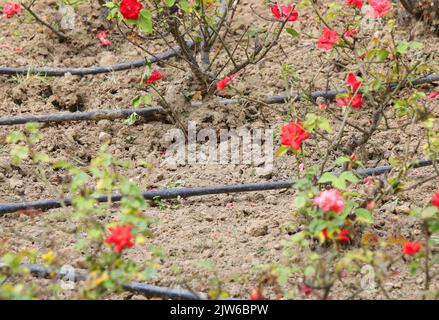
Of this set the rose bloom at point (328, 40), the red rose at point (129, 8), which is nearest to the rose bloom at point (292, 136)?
the rose bloom at point (328, 40)

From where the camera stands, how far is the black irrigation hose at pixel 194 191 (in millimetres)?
3314

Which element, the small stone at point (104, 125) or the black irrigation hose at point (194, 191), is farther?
the small stone at point (104, 125)

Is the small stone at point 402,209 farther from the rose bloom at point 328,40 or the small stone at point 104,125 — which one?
the small stone at point 104,125

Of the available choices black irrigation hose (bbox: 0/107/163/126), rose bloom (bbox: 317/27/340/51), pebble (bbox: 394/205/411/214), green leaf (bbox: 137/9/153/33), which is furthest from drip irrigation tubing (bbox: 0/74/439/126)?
pebble (bbox: 394/205/411/214)

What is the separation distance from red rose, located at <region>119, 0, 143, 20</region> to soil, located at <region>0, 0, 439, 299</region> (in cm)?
65

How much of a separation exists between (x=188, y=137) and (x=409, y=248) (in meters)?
1.80

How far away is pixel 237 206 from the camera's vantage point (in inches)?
136

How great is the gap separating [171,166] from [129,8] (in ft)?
2.82

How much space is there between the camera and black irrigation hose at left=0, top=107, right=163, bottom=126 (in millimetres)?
3889

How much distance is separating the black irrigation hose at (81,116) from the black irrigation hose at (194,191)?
67 cm

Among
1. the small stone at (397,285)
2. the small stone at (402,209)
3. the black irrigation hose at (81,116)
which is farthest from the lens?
the black irrigation hose at (81,116)

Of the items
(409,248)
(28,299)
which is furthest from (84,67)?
(409,248)

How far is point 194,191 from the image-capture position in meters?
3.44
